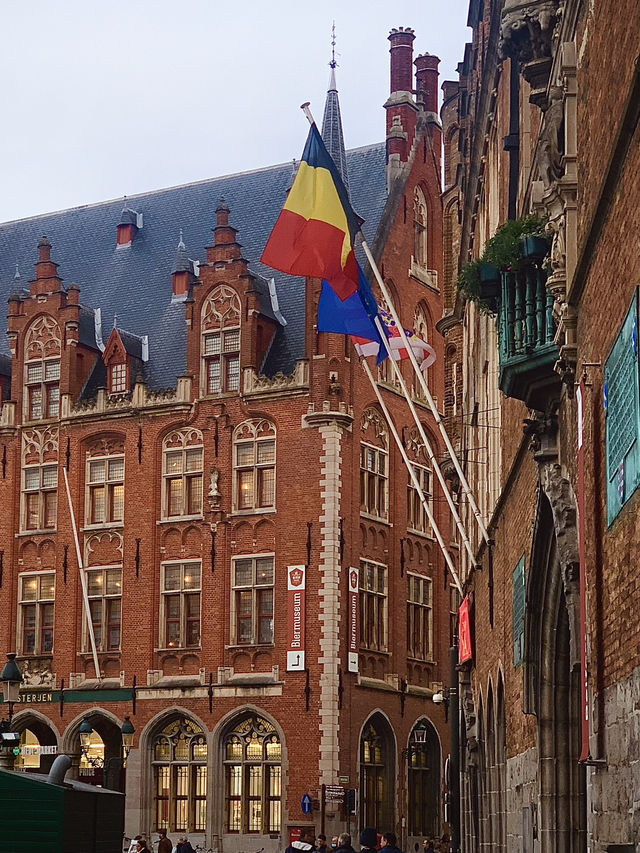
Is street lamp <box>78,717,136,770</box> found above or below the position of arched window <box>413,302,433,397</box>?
below

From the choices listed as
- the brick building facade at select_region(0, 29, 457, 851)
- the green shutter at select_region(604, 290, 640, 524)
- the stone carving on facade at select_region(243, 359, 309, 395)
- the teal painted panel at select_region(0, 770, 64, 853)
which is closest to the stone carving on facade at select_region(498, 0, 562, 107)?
the green shutter at select_region(604, 290, 640, 524)

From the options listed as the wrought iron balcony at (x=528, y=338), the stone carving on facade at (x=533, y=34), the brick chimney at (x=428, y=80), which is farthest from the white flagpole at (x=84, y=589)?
the wrought iron balcony at (x=528, y=338)

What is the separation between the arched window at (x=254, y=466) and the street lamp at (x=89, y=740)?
687 cm

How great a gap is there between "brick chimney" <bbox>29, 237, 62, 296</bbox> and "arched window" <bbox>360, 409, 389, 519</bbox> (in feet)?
36.5

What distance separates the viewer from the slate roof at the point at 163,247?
44.8 meters

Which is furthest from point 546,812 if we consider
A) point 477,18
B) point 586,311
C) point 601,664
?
point 477,18

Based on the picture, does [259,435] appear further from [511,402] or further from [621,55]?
[621,55]

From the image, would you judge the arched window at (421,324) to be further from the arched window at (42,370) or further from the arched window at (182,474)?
the arched window at (42,370)

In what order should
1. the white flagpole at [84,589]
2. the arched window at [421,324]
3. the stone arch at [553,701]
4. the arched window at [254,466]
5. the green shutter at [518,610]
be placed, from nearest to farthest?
the stone arch at [553,701]
the green shutter at [518,610]
the arched window at [254,466]
the white flagpole at [84,589]
the arched window at [421,324]

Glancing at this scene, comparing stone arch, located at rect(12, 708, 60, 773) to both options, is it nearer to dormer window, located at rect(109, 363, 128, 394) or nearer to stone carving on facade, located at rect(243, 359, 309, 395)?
dormer window, located at rect(109, 363, 128, 394)

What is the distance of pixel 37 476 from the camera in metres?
45.3

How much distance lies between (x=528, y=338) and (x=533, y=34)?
3.20 meters

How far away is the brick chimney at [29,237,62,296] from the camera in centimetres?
4622

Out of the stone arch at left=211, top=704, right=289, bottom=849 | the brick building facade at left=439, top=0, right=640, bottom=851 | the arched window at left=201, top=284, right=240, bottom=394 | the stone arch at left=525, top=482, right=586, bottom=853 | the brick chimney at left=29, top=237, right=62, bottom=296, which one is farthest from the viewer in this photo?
the brick chimney at left=29, top=237, right=62, bottom=296
